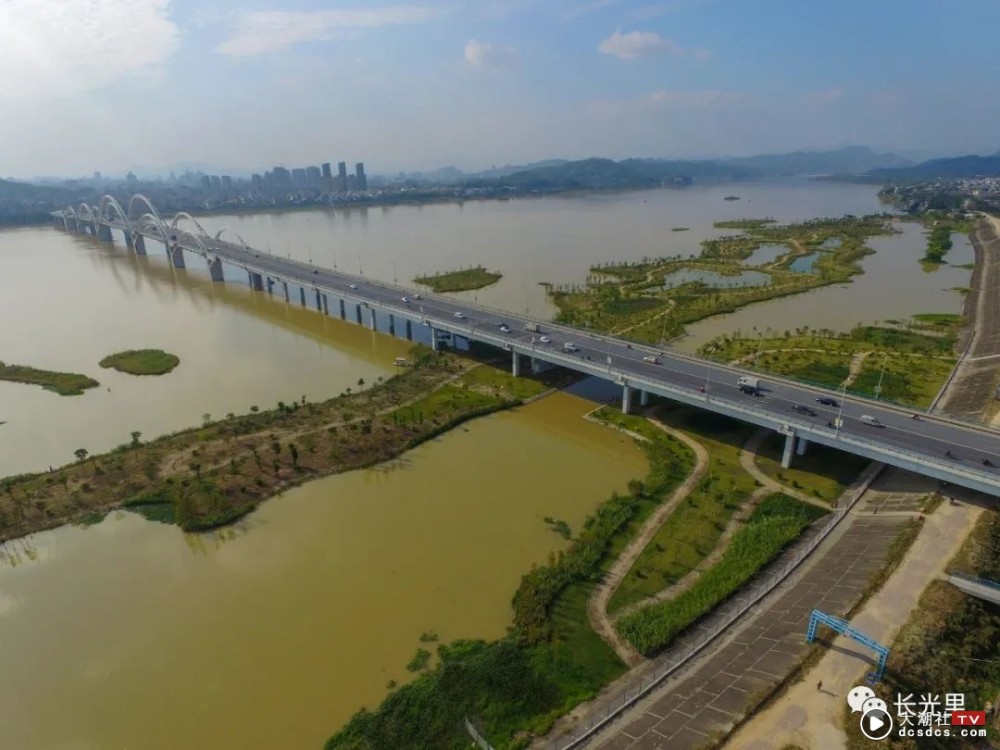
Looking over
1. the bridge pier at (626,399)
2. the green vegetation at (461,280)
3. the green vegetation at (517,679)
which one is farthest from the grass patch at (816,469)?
the green vegetation at (461,280)

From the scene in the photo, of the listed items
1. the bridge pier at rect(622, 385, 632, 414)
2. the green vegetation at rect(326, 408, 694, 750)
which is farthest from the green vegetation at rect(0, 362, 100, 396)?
the bridge pier at rect(622, 385, 632, 414)

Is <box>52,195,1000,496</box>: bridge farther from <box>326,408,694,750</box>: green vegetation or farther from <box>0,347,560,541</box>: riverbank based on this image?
<box>326,408,694,750</box>: green vegetation

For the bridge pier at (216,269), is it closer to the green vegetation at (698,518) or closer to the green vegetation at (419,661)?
the green vegetation at (698,518)

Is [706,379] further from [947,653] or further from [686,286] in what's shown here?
[686,286]

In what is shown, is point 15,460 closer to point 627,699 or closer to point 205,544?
point 205,544

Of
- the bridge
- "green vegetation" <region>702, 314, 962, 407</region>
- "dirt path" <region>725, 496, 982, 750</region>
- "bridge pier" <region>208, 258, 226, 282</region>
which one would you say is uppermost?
"bridge pier" <region>208, 258, 226, 282</region>

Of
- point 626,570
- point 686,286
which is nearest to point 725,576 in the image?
point 626,570
